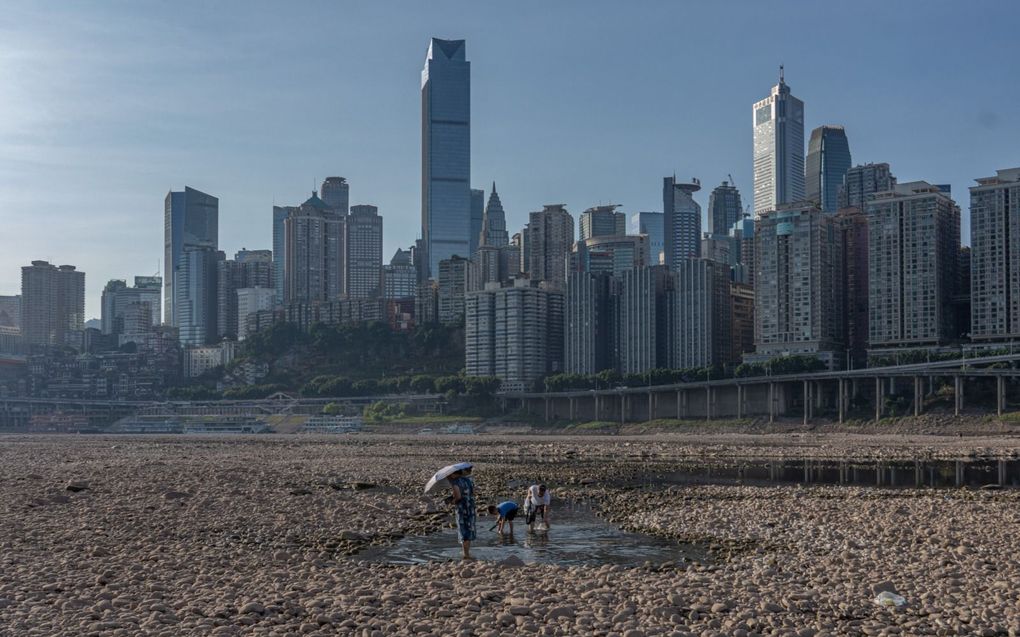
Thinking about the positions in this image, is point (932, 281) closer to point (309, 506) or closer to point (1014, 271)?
point (1014, 271)

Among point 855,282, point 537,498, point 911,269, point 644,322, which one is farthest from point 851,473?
point 644,322

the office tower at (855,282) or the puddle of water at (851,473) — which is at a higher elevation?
the office tower at (855,282)

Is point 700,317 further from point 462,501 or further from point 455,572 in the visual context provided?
point 455,572

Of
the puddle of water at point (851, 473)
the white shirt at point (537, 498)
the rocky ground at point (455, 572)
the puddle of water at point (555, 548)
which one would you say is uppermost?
the white shirt at point (537, 498)

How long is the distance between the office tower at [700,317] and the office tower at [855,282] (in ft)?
73.2

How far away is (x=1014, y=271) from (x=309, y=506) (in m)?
140

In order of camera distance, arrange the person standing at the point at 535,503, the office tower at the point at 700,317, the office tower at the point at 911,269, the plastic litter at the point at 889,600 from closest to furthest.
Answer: the plastic litter at the point at 889,600, the person standing at the point at 535,503, the office tower at the point at 911,269, the office tower at the point at 700,317

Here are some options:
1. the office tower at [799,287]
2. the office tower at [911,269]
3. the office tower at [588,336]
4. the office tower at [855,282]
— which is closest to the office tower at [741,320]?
the office tower at [799,287]

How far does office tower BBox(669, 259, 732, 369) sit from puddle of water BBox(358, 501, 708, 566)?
6186 inches

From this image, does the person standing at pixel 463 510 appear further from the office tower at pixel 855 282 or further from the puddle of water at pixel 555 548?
the office tower at pixel 855 282

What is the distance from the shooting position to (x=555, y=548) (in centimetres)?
2198

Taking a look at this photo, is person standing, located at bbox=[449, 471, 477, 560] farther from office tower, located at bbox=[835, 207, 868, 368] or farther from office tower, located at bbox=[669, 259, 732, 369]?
office tower, located at bbox=[669, 259, 732, 369]

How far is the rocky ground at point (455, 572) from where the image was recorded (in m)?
14.1

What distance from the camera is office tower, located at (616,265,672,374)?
190000 mm
